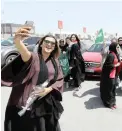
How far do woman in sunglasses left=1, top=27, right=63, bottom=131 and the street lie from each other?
81.7 inches

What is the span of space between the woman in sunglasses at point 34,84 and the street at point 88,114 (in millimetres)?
2076

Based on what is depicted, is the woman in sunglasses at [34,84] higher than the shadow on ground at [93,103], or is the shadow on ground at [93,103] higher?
the woman in sunglasses at [34,84]

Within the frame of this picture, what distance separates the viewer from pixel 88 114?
5586 millimetres

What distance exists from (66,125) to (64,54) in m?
3.34

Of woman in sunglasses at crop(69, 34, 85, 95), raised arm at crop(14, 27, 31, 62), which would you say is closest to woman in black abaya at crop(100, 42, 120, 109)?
woman in sunglasses at crop(69, 34, 85, 95)

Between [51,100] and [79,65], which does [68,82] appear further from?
[51,100]

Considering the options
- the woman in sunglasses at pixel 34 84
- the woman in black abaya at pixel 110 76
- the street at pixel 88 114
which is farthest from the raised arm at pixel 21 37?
the woman in black abaya at pixel 110 76

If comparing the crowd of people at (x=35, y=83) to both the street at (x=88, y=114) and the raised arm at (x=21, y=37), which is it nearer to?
the raised arm at (x=21, y=37)

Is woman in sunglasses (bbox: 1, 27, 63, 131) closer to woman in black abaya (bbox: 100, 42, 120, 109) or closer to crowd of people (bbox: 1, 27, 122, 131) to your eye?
crowd of people (bbox: 1, 27, 122, 131)

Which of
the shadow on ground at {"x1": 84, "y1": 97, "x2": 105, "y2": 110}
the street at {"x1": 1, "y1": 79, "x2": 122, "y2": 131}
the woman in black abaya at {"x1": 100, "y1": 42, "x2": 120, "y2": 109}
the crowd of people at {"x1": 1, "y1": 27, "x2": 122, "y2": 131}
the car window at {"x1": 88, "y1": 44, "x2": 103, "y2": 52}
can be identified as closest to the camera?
the crowd of people at {"x1": 1, "y1": 27, "x2": 122, "y2": 131}

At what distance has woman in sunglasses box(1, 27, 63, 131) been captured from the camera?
7.91 feet

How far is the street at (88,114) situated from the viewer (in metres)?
4.91

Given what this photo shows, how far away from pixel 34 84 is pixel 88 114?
3.29 meters

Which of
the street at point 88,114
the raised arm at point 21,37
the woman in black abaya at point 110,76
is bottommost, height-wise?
the street at point 88,114
